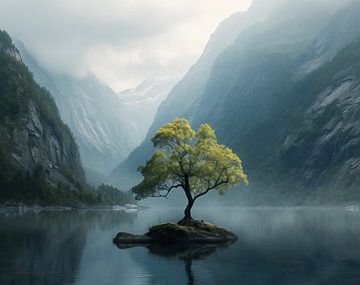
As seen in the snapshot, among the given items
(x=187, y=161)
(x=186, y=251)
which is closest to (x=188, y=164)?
(x=187, y=161)

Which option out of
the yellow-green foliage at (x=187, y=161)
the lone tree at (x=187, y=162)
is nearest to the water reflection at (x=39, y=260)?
the lone tree at (x=187, y=162)

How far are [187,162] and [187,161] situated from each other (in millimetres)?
145

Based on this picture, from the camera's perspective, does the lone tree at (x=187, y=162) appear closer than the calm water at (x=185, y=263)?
No

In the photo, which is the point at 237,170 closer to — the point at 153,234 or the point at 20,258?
the point at 153,234

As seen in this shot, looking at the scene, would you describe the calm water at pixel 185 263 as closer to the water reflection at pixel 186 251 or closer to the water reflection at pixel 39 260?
the water reflection at pixel 39 260

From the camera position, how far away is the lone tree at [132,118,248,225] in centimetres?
7662

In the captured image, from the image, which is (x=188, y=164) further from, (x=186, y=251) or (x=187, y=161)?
(x=186, y=251)

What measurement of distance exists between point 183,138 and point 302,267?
35.8 metres

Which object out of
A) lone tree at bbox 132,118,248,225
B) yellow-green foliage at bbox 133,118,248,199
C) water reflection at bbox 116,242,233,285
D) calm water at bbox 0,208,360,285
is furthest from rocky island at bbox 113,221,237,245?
yellow-green foliage at bbox 133,118,248,199

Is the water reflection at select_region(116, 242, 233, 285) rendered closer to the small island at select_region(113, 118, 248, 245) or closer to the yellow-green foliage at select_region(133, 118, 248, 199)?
the small island at select_region(113, 118, 248, 245)

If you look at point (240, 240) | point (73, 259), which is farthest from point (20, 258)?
point (240, 240)

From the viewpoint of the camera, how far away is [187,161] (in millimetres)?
77250

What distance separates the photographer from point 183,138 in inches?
3066

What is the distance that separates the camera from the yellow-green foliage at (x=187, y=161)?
3017 inches
